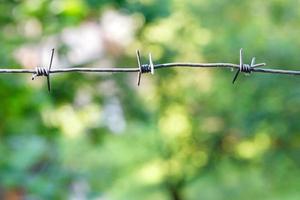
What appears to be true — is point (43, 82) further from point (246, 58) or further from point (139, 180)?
point (139, 180)

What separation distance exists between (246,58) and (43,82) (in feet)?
3.67

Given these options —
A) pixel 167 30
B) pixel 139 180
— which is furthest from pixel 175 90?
pixel 139 180

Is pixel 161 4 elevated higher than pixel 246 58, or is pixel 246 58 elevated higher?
pixel 161 4

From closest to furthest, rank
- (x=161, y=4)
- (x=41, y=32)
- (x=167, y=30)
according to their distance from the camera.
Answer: (x=161, y=4)
(x=41, y=32)
(x=167, y=30)

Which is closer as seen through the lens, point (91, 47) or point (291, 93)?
point (291, 93)

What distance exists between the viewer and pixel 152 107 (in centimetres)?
358

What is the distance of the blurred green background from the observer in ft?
6.13

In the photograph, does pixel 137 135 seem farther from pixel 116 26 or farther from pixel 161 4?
pixel 161 4

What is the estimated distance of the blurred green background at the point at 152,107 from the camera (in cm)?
187

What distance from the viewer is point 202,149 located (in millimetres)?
3660

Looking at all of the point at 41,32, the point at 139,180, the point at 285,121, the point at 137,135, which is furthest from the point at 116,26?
the point at 41,32

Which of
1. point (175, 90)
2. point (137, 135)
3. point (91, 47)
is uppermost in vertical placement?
point (91, 47)

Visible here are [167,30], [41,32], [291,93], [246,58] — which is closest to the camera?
[41,32]

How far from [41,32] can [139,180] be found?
1.90 metres
